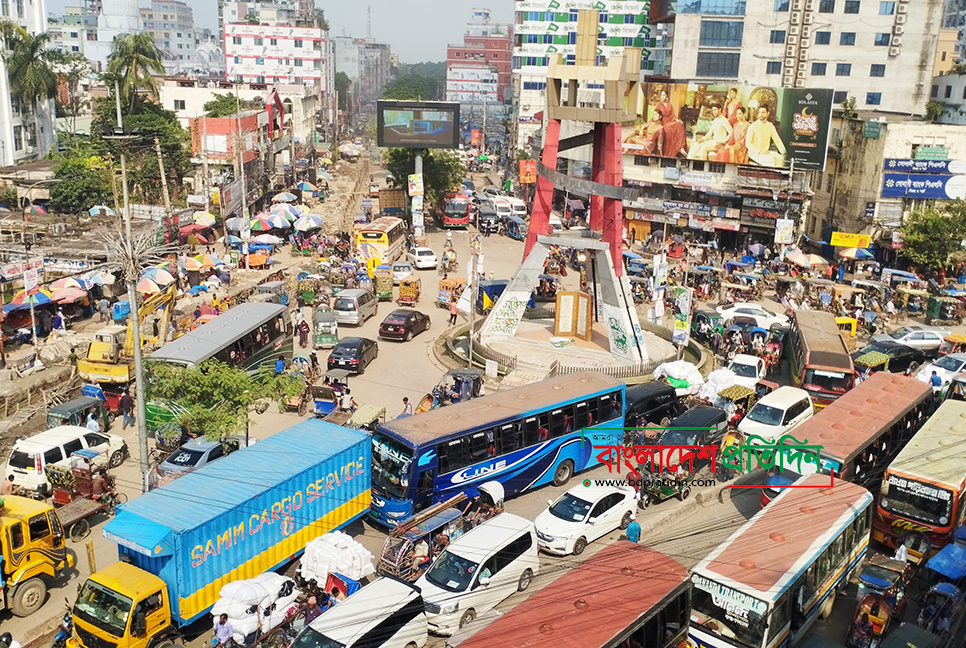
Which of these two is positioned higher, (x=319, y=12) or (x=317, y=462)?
(x=319, y=12)

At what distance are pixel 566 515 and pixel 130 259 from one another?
415 inches

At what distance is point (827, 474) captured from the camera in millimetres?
17797

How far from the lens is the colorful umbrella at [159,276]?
109 feet

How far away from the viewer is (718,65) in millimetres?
61031

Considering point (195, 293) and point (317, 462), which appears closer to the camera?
point (317, 462)

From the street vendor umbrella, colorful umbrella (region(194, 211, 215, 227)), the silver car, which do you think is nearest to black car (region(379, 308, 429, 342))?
the silver car

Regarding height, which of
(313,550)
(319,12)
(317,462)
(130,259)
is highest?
(319,12)

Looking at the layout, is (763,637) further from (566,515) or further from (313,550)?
(313,550)

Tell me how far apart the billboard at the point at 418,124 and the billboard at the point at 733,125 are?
1130 centimetres

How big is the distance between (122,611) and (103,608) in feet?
1.31

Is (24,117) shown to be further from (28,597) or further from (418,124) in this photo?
(28,597)

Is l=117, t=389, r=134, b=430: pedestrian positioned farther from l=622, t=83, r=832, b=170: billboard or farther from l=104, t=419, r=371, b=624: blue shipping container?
l=622, t=83, r=832, b=170: billboard

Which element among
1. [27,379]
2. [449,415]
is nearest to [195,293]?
[27,379]

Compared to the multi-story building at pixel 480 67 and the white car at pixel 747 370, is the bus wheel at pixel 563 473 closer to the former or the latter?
the white car at pixel 747 370
